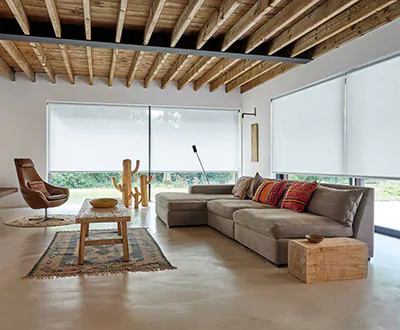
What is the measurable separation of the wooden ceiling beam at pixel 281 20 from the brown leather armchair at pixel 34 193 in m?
3.74

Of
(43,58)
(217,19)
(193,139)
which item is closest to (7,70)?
(43,58)

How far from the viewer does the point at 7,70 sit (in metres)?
7.41

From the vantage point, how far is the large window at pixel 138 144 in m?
8.46

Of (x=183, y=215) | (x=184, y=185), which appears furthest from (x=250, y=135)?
(x=183, y=215)

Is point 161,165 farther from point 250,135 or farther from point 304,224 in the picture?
point 304,224

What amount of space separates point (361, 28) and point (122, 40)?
309 centimetres

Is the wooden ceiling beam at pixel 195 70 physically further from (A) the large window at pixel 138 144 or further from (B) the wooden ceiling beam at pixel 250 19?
(B) the wooden ceiling beam at pixel 250 19

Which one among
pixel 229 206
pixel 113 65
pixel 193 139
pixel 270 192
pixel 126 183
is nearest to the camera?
pixel 229 206

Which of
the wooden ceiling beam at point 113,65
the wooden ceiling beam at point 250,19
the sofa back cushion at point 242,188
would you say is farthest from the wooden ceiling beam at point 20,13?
the sofa back cushion at point 242,188

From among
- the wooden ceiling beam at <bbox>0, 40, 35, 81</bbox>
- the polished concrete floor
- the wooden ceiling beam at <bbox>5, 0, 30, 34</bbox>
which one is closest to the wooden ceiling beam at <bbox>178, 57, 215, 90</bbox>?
the wooden ceiling beam at <bbox>5, 0, 30, 34</bbox>

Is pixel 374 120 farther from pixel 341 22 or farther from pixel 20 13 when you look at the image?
pixel 20 13

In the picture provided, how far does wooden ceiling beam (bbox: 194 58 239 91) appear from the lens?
263 inches

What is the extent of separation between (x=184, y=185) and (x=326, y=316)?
6.95 m

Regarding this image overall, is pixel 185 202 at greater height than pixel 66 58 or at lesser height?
lesser
